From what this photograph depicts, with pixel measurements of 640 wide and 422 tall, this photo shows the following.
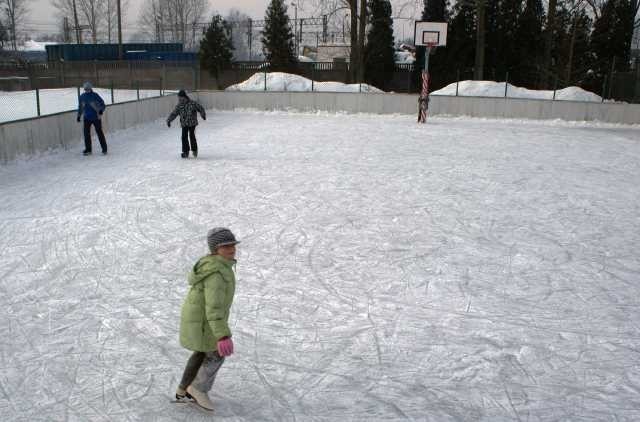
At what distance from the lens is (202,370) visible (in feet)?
12.3

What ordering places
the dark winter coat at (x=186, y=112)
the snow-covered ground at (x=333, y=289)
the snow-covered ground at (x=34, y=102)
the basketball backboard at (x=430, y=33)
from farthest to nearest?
the basketball backboard at (x=430, y=33), the snow-covered ground at (x=34, y=102), the dark winter coat at (x=186, y=112), the snow-covered ground at (x=333, y=289)

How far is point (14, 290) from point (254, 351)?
2734mm

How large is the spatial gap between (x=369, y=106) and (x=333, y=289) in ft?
63.3

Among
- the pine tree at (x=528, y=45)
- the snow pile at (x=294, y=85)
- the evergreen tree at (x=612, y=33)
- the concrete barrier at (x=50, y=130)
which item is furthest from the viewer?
the pine tree at (x=528, y=45)

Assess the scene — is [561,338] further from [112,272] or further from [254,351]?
[112,272]

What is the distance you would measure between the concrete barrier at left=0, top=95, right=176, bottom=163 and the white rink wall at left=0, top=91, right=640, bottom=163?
0.03 metres

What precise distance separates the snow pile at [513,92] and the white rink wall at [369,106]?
1.12 meters

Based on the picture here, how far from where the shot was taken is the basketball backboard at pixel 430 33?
77.0ft

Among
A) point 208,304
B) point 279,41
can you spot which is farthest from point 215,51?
point 208,304

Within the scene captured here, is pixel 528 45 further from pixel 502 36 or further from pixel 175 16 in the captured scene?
pixel 175 16

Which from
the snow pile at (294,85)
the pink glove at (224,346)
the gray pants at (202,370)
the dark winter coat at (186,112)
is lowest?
the gray pants at (202,370)

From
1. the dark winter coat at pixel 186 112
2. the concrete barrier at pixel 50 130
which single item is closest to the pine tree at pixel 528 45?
the concrete barrier at pixel 50 130

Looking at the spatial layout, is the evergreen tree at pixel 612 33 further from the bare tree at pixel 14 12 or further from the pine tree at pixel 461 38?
the bare tree at pixel 14 12

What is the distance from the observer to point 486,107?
2339cm
